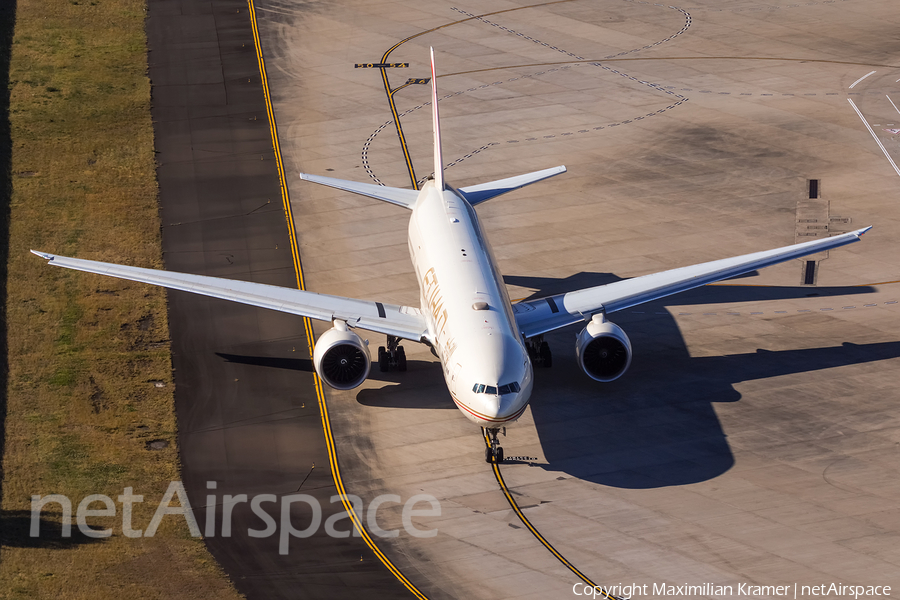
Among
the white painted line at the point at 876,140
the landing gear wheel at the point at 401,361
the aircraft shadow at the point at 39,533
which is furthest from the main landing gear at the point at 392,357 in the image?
the white painted line at the point at 876,140

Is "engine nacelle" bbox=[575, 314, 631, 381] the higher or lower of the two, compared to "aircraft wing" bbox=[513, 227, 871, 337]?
lower

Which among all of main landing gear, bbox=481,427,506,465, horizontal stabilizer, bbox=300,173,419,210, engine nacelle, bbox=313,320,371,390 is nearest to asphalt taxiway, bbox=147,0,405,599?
engine nacelle, bbox=313,320,371,390

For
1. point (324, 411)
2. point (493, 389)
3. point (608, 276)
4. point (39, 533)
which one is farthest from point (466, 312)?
point (39, 533)

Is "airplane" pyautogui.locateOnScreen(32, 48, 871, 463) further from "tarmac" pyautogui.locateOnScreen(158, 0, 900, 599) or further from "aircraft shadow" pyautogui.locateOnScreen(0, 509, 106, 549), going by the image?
"aircraft shadow" pyautogui.locateOnScreen(0, 509, 106, 549)

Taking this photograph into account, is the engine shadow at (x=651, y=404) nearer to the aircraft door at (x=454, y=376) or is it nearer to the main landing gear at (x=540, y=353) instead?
the main landing gear at (x=540, y=353)

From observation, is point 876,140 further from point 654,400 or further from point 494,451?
point 494,451

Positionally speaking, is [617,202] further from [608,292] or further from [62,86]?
[62,86]
